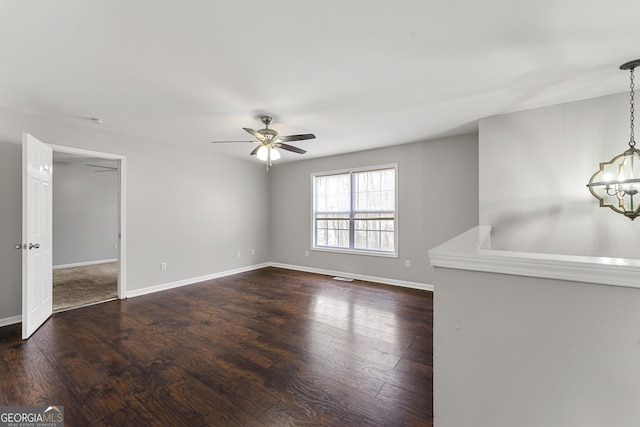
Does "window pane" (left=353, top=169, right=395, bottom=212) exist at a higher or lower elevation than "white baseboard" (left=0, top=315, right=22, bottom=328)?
higher

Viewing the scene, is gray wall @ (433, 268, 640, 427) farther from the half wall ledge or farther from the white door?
the white door

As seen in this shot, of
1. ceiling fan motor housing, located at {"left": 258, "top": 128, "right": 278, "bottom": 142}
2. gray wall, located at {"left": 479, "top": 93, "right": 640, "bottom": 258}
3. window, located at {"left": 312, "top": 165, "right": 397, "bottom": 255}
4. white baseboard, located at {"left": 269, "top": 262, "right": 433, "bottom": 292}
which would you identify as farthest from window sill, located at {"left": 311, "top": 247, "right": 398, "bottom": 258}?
ceiling fan motor housing, located at {"left": 258, "top": 128, "right": 278, "bottom": 142}

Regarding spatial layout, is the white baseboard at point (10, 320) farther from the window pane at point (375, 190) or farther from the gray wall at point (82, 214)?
the window pane at point (375, 190)

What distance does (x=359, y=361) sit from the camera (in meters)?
2.25

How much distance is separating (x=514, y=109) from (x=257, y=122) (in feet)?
10.3

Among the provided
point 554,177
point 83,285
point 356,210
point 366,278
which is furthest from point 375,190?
point 83,285

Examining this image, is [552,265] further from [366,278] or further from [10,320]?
[10,320]

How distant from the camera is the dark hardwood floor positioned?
1.68 m

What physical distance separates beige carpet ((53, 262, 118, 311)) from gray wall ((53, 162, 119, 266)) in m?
0.55

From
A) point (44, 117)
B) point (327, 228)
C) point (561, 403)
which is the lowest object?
point (561, 403)

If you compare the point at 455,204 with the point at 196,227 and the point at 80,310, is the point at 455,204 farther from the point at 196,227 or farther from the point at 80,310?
the point at 80,310

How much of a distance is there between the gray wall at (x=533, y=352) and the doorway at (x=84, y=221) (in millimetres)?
5715

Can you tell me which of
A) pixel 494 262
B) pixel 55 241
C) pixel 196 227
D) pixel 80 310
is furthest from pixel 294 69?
pixel 55 241

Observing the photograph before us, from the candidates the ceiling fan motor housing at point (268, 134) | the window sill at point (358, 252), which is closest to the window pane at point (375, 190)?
the window sill at point (358, 252)
